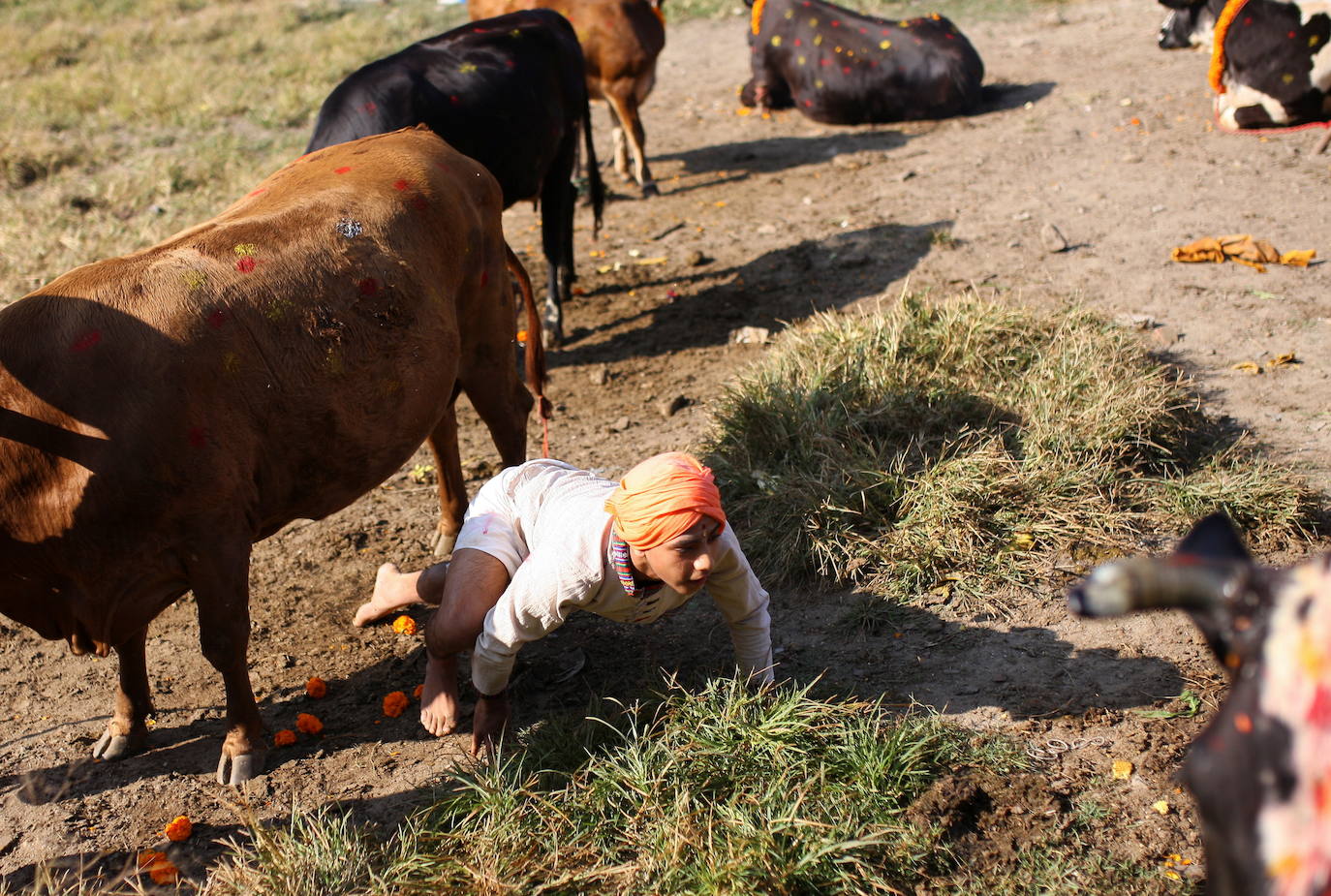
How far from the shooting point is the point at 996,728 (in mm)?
3107

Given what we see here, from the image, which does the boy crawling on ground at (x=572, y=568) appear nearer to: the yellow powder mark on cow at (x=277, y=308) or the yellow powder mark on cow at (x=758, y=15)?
the yellow powder mark on cow at (x=277, y=308)

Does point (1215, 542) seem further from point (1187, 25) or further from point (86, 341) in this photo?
point (1187, 25)

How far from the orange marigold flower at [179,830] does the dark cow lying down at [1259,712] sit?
2552 mm

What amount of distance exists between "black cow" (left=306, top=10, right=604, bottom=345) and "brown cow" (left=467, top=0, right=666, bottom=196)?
1.83m

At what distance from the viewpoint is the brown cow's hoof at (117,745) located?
332 cm

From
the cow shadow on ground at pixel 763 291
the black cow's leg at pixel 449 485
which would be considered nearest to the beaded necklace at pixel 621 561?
the black cow's leg at pixel 449 485

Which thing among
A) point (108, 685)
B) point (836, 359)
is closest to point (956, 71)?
point (836, 359)

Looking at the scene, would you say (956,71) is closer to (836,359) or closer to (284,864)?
(836,359)

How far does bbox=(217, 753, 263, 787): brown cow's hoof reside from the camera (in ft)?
10.4

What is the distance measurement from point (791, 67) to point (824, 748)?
8542mm

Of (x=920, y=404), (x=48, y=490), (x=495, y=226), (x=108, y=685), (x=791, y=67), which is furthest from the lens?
(x=791, y=67)

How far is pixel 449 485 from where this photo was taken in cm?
446

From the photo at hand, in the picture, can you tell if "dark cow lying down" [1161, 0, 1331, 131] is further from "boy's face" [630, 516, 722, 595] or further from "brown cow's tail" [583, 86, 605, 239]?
"boy's face" [630, 516, 722, 595]

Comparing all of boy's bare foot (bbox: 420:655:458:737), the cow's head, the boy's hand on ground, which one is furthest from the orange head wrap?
the cow's head
